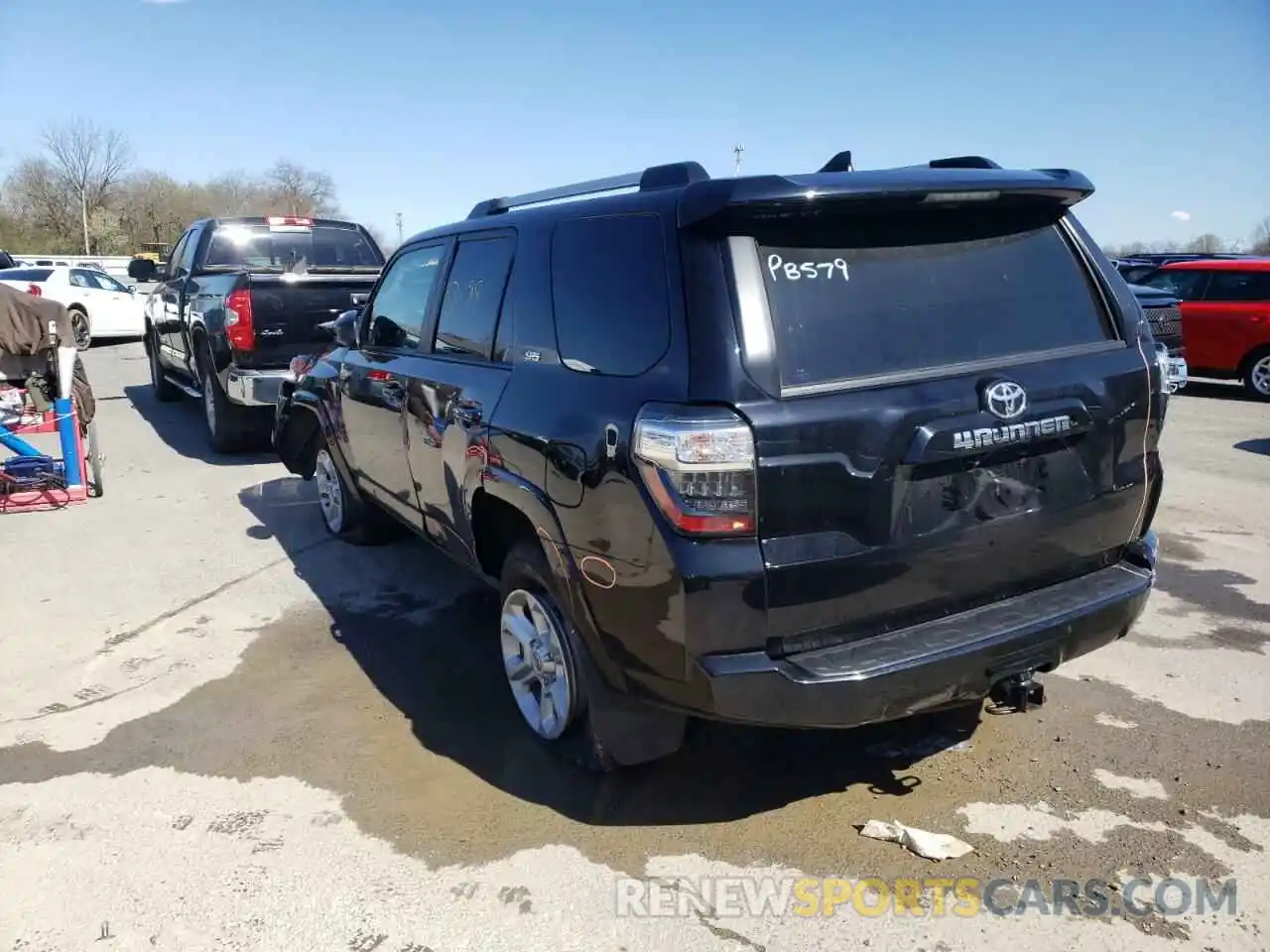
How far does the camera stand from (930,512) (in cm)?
275

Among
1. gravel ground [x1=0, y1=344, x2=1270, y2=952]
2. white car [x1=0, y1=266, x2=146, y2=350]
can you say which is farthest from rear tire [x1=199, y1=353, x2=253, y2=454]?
white car [x1=0, y1=266, x2=146, y2=350]

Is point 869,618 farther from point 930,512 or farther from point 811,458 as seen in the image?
point 811,458

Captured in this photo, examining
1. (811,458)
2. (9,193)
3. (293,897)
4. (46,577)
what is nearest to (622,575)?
(811,458)

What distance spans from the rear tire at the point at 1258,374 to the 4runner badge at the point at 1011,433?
39.2ft

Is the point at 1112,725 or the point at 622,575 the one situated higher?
the point at 622,575

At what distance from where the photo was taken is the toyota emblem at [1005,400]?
278 centimetres

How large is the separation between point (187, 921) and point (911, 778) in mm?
2353

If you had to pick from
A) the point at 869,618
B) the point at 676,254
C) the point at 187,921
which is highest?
the point at 676,254

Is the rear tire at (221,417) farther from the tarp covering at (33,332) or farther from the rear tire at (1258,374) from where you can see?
the rear tire at (1258,374)

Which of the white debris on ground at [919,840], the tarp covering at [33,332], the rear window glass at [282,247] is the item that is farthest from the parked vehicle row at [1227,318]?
the tarp covering at [33,332]

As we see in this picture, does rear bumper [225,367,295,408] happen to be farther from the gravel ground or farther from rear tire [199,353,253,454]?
the gravel ground

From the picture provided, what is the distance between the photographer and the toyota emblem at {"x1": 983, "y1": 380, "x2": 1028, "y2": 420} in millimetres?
2783

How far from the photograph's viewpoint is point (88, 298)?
19.1 metres

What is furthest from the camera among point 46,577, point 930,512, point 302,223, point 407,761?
point 302,223
